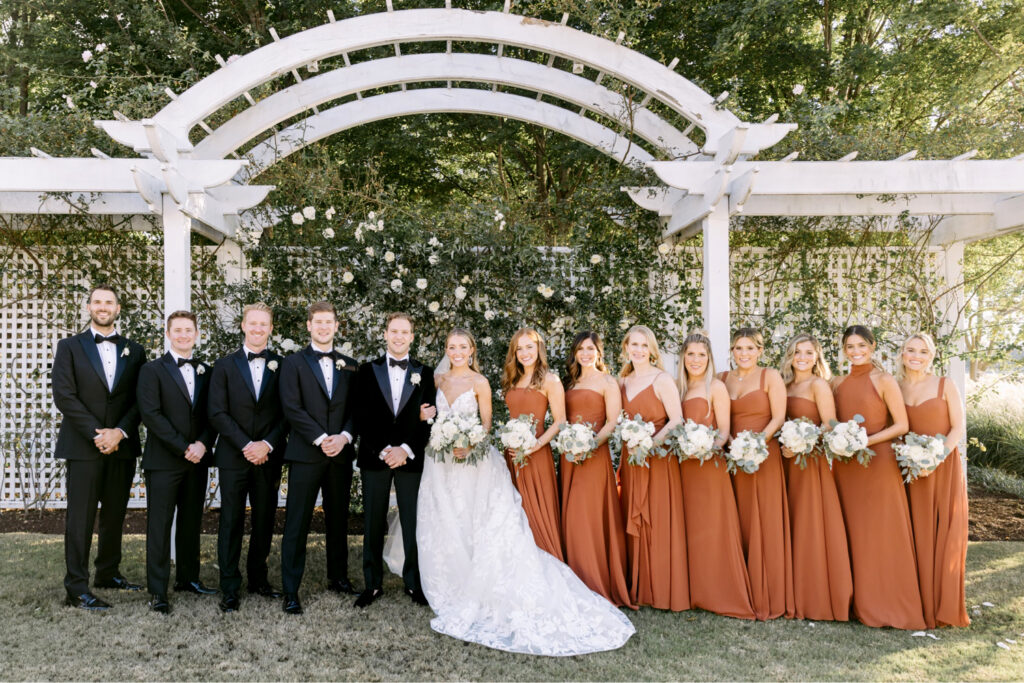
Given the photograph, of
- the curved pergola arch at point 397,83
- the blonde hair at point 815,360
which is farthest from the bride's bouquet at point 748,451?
the curved pergola arch at point 397,83

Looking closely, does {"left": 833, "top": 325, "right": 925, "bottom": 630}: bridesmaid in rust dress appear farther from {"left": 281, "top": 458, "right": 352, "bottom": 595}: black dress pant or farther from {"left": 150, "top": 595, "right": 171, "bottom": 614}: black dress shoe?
{"left": 150, "top": 595, "right": 171, "bottom": 614}: black dress shoe

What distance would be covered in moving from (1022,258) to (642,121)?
6.84 m

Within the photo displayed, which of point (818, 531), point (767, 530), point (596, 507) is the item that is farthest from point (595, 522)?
point (818, 531)

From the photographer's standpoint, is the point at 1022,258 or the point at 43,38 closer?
the point at 43,38

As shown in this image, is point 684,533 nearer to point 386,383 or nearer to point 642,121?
point 386,383

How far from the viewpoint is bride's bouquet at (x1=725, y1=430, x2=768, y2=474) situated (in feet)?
13.5

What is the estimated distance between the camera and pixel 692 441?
4152mm

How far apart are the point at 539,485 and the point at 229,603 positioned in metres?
2.12

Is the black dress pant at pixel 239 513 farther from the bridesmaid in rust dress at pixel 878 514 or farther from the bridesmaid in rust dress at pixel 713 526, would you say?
the bridesmaid in rust dress at pixel 878 514

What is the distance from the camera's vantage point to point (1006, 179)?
502cm

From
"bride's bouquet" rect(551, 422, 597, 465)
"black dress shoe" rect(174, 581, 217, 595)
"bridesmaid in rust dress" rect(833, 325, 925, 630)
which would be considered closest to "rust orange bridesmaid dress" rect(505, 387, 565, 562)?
"bride's bouquet" rect(551, 422, 597, 465)

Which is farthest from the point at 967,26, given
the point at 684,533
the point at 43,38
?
the point at 43,38

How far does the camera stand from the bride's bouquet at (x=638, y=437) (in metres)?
4.23

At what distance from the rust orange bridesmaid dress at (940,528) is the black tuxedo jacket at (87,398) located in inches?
202
